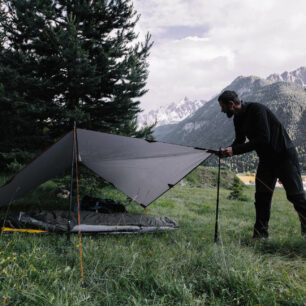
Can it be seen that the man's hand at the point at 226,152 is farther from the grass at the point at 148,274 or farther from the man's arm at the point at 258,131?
the grass at the point at 148,274

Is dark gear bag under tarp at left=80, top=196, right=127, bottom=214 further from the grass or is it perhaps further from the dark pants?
the dark pants

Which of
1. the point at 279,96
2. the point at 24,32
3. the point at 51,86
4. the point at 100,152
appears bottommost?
the point at 100,152

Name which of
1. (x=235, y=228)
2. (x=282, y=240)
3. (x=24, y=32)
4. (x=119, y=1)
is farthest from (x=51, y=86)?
(x=282, y=240)

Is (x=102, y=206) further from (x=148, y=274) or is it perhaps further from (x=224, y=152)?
(x=224, y=152)

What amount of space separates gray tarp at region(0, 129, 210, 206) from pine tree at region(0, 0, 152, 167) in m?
2.10

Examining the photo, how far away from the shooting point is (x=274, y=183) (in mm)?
2969

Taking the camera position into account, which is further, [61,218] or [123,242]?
[61,218]

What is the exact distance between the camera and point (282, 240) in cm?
284

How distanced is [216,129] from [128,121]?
177m

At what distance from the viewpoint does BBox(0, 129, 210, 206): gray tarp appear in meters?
3.02

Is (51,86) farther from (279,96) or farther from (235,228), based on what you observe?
(279,96)

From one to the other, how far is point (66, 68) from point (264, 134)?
482 centimetres

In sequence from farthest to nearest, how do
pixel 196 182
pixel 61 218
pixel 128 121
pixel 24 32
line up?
pixel 196 182, pixel 128 121, pixel 24 32, pixel 61 218

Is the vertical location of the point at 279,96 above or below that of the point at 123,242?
above
